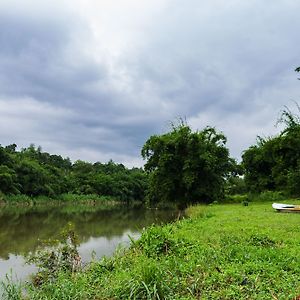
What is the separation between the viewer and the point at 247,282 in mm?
5996

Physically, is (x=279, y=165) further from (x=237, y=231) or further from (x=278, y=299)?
(x=278, y=299)

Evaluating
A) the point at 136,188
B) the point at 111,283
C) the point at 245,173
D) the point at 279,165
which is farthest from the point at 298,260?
the point at 136,188

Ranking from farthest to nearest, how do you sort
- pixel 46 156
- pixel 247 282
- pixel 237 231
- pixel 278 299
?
pixel 46 156, pixel 237 231, pixel 247 282, pixel 278 299

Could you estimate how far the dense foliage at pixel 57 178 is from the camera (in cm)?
6097

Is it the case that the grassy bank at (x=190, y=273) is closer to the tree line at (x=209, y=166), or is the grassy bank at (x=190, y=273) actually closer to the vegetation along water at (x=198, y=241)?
the vegetation along water at (x=198, y=241)

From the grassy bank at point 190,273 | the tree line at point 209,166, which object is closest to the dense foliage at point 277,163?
the tree line at point 209,166

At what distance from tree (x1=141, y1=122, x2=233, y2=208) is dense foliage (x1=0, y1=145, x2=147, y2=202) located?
28.1 metres

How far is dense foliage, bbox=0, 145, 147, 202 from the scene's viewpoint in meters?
61.0

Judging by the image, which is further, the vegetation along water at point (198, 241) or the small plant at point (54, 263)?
the small plant at point (54, 263)

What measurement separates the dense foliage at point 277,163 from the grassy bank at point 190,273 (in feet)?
69.6

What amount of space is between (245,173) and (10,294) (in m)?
30.7

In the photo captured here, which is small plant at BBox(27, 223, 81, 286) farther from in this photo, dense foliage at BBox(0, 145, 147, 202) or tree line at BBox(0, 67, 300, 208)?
dense foliage at BBox(0, 145, 147, 202)

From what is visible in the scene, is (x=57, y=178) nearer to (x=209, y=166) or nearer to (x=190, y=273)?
(x=209, y=166)

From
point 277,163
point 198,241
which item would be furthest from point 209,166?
point 198,241
